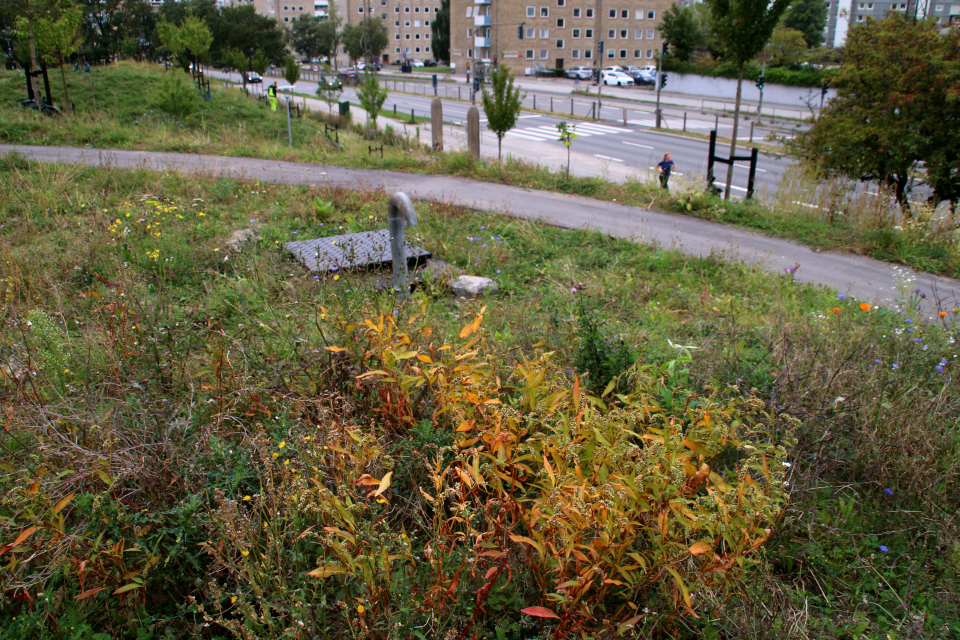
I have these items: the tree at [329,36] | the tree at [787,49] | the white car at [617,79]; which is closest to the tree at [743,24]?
the tree at [787,49]

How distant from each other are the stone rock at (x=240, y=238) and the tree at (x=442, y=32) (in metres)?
91.1

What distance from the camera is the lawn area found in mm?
2266

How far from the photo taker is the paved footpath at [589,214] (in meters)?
7.49

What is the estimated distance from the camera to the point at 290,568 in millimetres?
2422

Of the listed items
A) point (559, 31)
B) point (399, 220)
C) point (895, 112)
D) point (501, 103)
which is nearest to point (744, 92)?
point (501, 103)

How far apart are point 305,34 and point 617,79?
5480cm

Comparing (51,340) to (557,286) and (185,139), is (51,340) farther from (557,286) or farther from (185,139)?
(185,139)

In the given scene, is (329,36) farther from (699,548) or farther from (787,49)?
(699,548)

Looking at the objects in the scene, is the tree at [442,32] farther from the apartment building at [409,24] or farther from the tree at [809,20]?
the tree at [809,20]

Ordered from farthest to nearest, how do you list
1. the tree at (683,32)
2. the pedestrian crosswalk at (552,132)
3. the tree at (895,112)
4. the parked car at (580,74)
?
the parked car at (580,74)
the tree at (683,32)
the pedestrian crosswalk at (552,132)
the tree at (895,112)

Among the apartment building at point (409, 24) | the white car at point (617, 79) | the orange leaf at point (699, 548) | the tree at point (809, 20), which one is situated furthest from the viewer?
the apartment building at point (409, 24)

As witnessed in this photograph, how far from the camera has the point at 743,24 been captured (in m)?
11.8

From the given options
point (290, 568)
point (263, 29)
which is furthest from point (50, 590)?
point (263, 29)

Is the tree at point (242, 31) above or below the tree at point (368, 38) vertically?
below
